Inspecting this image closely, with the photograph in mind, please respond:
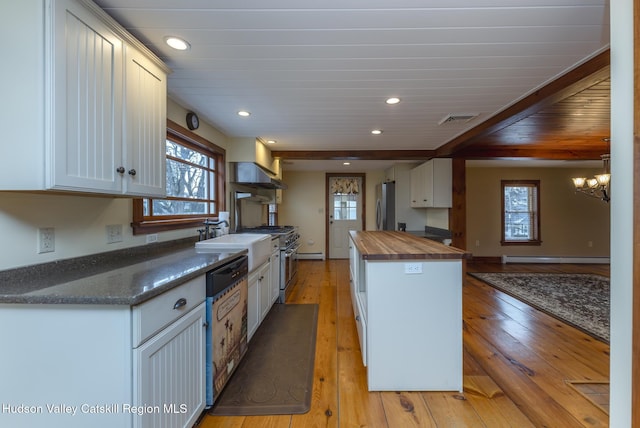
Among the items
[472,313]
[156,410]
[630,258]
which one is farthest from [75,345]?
[472,313]

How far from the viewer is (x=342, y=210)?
21.8ft

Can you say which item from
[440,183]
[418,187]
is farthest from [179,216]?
[418,187]

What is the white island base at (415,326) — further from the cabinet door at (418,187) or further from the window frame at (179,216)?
the cabinet door at (418,187)

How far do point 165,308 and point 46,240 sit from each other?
0.74 metres

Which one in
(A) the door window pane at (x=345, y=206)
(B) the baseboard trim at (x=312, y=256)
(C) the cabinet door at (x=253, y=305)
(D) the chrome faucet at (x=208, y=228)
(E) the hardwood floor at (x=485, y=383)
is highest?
(A) the door window pane at (x=345, y=206)

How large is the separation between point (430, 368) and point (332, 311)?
4.99 ft

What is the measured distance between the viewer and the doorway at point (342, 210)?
6602 millimetres

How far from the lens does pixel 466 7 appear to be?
1.31 metres

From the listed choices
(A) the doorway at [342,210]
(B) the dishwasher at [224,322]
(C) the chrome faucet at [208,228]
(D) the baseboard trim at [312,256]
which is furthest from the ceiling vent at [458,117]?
(D) the baseboard trim at [312,256]

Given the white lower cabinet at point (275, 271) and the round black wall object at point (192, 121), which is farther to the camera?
the white lower cabinet at point (275, 271)

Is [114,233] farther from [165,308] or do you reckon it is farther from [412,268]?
[412,268]

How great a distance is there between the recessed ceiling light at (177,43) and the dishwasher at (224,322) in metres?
1.34

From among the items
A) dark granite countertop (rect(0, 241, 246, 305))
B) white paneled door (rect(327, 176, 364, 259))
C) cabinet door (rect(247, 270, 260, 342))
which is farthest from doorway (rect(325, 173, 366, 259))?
dark granite countertop (rect(0, 241, 246, 305))

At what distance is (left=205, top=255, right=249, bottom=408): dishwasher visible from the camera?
1.58 meters
